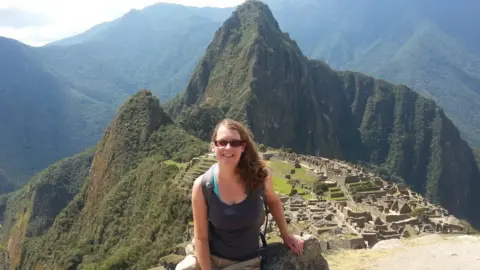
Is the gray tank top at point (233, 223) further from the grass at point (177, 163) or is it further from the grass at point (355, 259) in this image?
the grass at point (177, 163)

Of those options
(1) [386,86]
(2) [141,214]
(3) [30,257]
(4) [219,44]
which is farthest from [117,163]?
(1) [386,86]

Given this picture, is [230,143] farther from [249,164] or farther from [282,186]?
[282,186]

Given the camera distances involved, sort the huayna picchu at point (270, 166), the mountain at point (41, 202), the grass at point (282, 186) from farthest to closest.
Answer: the mountain at point (41, 202), the grass at point (282, 186), the huayna picchu at point (270, 166)

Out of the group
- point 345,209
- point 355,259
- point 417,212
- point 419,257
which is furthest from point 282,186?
point 419,257

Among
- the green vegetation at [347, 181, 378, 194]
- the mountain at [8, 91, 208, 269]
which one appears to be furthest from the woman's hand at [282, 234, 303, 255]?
the green vegetation at [347, 181, 378, 194]

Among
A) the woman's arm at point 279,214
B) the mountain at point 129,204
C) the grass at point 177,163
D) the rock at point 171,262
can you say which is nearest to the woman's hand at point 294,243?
the woman's arm at point 279,214

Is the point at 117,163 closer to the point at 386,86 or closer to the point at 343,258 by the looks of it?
the point at 343,258

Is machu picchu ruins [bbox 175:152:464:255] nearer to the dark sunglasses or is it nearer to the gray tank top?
the gray tank top

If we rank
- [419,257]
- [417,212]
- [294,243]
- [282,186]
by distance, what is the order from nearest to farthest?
[294,243], [419,257], [417,212], [282,186]
